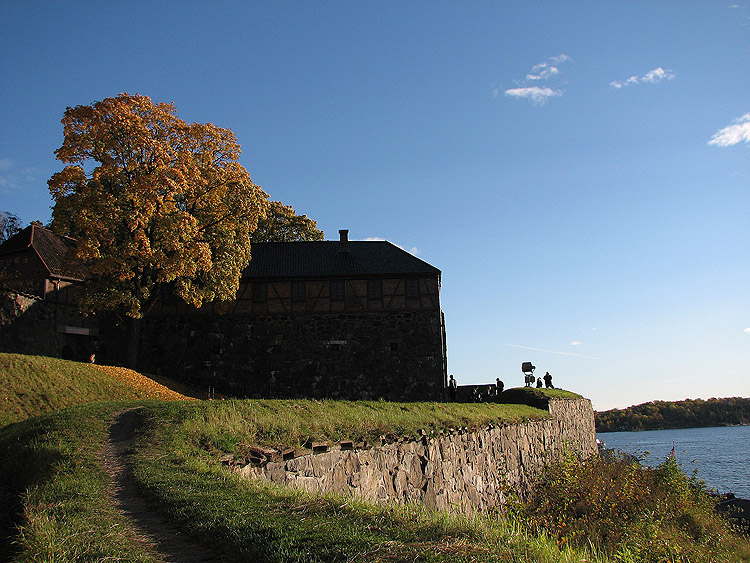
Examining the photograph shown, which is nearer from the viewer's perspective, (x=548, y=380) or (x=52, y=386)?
(x=52, y=386)

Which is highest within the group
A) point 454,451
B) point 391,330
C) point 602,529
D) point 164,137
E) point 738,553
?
point 164,137

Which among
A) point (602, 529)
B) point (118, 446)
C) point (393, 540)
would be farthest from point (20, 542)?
point (602, 529)

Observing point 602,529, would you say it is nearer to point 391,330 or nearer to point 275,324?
point 391,330

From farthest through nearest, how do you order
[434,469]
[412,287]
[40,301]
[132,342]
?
[412,287] < [40,301] < [132,342] < [434,469]

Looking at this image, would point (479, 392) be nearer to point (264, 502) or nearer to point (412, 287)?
point (412, 287)

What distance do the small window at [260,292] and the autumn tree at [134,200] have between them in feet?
16.4

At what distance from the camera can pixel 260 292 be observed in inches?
1238

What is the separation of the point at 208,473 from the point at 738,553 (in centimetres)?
1495

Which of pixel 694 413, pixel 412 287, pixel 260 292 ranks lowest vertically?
pixel 694 413

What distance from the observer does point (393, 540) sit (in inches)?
178

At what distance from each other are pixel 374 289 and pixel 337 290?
77.5 inches

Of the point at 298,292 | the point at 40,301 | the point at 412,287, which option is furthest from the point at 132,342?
the point at 412,287

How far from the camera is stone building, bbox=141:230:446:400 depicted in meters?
30.0

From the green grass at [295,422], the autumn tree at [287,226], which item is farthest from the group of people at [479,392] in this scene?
the autumn tree at [287,226]
